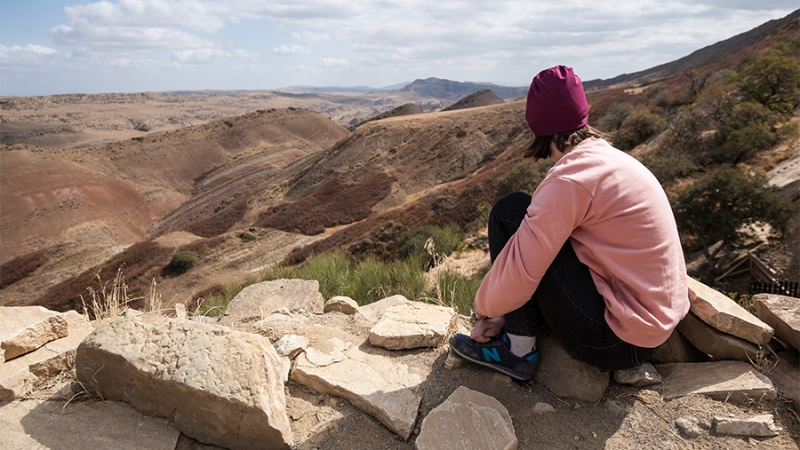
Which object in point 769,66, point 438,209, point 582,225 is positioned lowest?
point 438,209

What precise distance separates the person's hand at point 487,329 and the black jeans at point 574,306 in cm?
34

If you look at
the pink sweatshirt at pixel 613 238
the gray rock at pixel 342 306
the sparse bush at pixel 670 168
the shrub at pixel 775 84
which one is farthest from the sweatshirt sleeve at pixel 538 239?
the shrub at pixel 775 84

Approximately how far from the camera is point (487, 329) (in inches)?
106

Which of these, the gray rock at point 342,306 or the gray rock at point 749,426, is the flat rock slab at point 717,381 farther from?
the gray rock at point 342,306

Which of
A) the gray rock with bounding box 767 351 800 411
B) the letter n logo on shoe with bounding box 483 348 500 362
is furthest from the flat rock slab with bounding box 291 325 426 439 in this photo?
the gray rock with bounding box 767 351 800 411

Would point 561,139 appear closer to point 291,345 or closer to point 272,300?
point 291,345

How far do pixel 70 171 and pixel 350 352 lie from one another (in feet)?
148

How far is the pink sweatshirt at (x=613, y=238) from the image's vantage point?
1958 millimetres

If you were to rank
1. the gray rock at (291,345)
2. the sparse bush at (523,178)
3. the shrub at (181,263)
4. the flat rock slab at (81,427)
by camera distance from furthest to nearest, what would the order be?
1. the shrub at (181,263)
2. the sparse bush at (523,178)
3. the gray rock at (291,345)
4. the flat rock slab at (81,427)

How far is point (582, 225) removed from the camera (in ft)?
6.82

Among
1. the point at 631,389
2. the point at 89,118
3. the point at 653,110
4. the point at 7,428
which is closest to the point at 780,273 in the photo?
the point at 631,389

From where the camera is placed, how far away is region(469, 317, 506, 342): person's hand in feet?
8.83

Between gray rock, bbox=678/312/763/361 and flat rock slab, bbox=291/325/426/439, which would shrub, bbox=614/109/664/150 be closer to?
gray rock, bbox=678/312/763/361

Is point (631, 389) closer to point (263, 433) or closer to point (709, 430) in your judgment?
point (709, 430)
